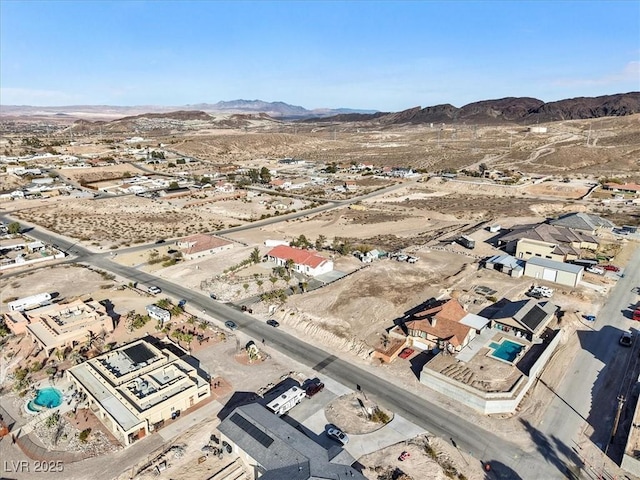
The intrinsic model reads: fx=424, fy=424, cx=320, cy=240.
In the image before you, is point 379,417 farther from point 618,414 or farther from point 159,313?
point 159,313

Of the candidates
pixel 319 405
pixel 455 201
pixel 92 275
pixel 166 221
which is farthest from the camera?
pixel 455 201

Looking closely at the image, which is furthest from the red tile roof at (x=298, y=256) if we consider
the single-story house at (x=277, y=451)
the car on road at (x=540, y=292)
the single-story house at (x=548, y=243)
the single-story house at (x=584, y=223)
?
the single-story house at (x=584, y=223)

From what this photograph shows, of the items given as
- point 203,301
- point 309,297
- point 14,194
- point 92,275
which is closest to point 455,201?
point 309,297

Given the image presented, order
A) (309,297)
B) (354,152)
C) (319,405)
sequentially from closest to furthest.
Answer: (319,405)
(309,297)
(354,152)

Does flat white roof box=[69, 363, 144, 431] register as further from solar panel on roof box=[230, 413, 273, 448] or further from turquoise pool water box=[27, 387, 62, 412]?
solar panel on roof box=[230, 413, 273, 448]

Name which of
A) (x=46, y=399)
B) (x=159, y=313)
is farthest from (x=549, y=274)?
(x=46, y=399)

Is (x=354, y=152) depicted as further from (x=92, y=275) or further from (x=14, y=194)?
(x=92, y=275)
